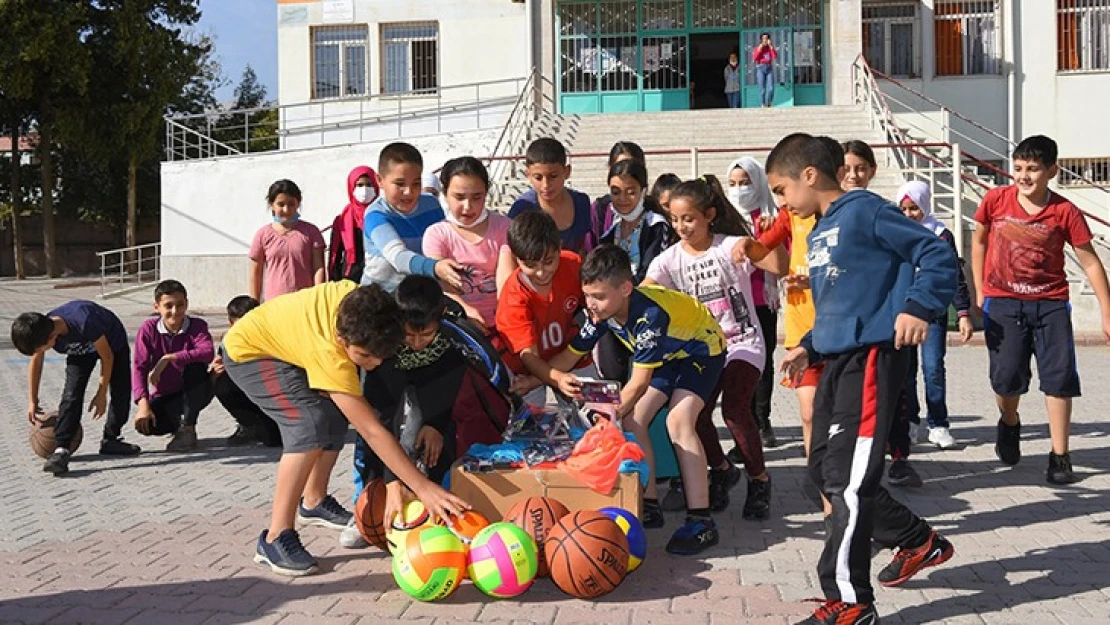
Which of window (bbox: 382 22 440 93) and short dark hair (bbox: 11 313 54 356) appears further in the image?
window (bbox: 382 22 440 93)

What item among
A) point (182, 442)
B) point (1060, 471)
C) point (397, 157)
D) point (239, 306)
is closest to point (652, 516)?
point (397, 157)

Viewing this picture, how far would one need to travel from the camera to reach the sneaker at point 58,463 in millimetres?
7996

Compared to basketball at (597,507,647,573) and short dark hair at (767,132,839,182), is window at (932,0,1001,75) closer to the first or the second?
short dark hair at (767,132,839,182)

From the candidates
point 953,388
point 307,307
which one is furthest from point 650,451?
point 953,388

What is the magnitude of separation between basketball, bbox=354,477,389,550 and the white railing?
22.0 meters

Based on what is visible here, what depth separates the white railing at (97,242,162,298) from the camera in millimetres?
27730

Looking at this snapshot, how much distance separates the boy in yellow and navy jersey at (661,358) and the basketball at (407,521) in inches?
37.5

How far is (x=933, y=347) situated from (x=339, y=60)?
2352 centimetres

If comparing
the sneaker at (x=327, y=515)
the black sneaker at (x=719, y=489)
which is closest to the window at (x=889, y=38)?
the black sneaker at (x=719, y=489)

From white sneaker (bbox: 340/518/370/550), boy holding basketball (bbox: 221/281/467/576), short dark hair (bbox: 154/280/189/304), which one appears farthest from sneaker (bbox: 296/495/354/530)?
short dark hair (bbox: 154/280/189/304)

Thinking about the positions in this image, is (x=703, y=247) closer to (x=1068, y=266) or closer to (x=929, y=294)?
(x=929, y=294)

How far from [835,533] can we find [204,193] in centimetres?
2271

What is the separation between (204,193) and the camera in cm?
2511

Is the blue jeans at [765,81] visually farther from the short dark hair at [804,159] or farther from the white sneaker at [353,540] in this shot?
the short dark hair at [804,159]
